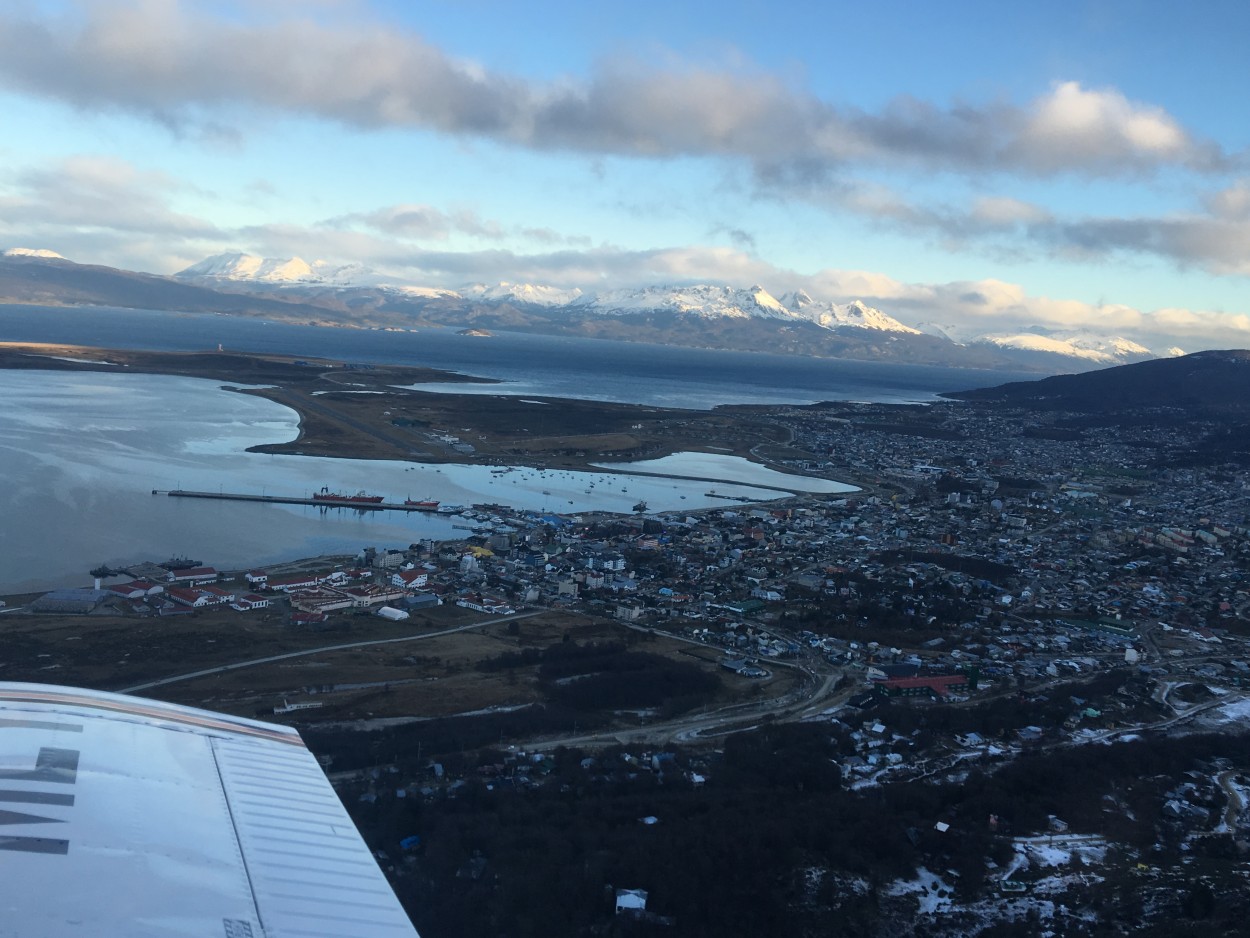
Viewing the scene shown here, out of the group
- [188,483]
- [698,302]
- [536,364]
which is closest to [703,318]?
[698,302]

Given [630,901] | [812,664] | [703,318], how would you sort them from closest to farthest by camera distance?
[630,901] → [812,664] → [703,318]

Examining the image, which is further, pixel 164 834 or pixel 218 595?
pixel 218 595

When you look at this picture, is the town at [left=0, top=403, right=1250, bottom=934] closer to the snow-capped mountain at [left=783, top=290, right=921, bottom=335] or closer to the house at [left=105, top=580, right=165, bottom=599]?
the house at [left=105, top=580, right=165, bottom=599]

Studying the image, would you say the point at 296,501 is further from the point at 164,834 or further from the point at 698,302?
the point at 698,302

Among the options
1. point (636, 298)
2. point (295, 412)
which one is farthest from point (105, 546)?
point (636, 298)

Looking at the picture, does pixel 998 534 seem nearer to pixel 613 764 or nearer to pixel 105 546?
pixel 613 764

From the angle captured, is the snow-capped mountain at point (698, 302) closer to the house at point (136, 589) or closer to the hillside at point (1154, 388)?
the hillside at point (1154, 388)

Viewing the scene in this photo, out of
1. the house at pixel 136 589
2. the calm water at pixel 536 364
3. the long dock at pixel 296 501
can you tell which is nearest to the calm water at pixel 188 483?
the long dock at pixel 296 501
